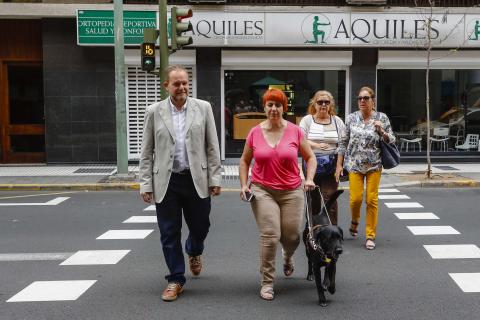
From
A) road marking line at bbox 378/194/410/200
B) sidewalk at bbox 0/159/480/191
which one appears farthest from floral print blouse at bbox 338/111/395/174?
sidewalk at bbox 0/159/480/191

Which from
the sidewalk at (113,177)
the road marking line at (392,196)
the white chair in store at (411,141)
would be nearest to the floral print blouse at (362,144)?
the road marking line at (392,196)

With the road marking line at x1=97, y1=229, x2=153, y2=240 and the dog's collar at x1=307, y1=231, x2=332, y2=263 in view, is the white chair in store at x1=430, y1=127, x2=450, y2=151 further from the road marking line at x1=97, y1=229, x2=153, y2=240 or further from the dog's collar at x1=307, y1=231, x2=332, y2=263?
the dog's collar at x1=307, y1=231, x2=332, y2=263

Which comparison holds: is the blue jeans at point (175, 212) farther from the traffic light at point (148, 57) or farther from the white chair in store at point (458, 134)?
the white chair in store at point (458, 134)

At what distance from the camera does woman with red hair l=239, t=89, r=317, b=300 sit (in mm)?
5543

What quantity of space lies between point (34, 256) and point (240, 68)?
36.6 ft

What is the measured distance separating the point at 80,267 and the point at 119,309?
5.33 ft

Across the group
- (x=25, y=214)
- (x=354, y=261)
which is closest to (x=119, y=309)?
(x=354, y=261)

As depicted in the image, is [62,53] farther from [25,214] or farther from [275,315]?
[275,315]

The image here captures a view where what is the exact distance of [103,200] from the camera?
478 inches

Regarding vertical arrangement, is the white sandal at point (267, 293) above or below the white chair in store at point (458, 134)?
below

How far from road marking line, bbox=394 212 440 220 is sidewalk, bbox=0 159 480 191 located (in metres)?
3.48

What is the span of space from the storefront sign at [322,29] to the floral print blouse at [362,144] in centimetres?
985

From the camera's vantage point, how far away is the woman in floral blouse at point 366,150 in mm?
7578

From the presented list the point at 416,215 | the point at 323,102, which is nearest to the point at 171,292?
the point at 323,102
